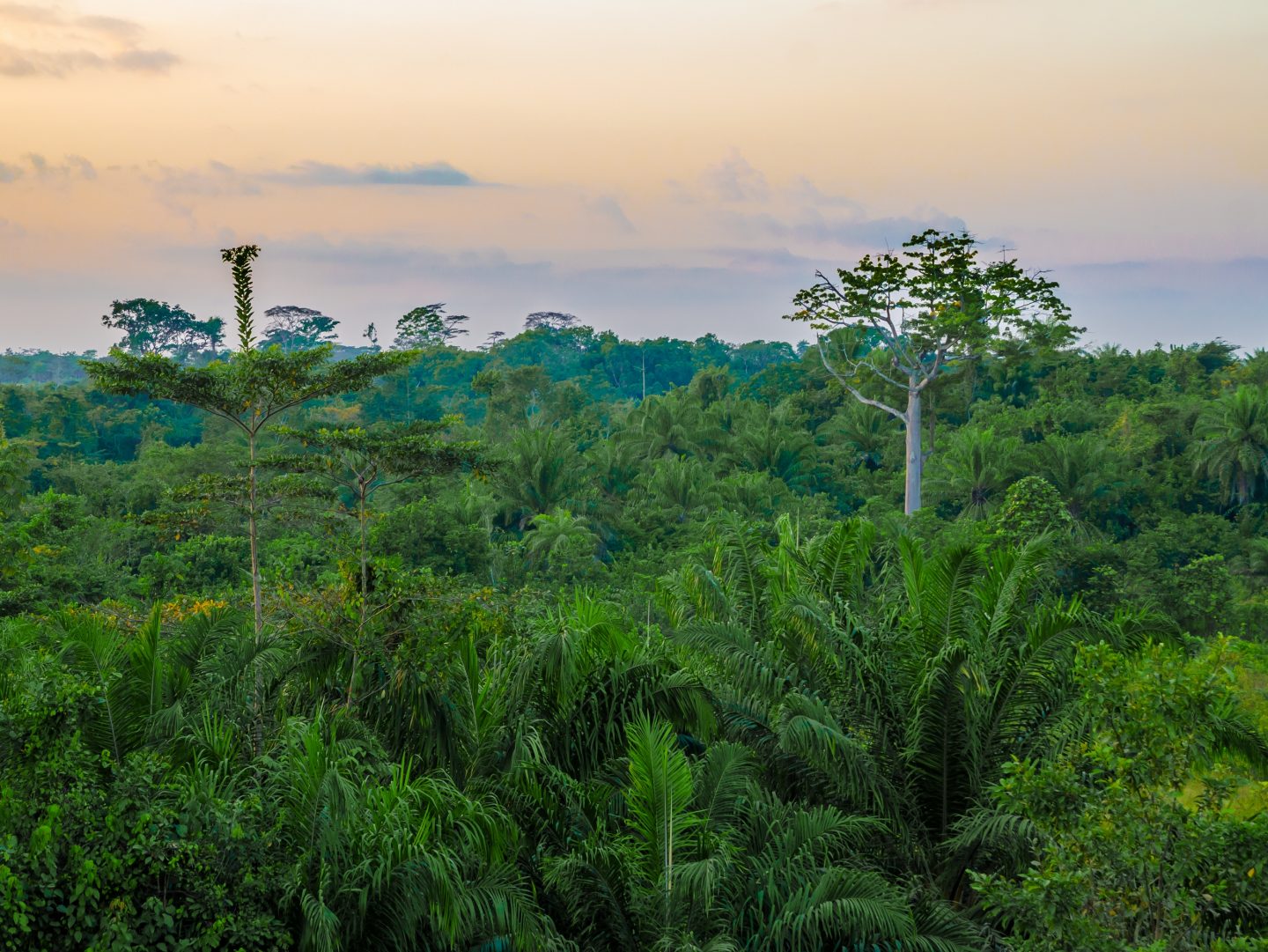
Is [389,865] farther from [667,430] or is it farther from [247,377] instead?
[667,430]

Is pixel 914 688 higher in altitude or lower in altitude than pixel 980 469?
higher

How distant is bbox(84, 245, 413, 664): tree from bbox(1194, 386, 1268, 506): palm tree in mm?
28379

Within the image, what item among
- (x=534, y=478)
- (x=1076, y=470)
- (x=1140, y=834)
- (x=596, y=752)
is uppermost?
(x=1140, y=834)

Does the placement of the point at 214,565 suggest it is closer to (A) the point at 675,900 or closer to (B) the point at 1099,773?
(A) the point at 675,900

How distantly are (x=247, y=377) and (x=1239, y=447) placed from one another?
30.0m

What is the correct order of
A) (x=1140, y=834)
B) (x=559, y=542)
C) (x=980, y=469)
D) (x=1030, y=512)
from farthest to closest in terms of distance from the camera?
(x=980, y=469) → (x=559, y=542) → (x=1030, y=512) → (x=1140, y=834)

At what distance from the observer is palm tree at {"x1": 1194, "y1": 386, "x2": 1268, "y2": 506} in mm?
32344

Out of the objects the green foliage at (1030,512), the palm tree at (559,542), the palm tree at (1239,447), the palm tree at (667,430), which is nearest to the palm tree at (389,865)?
the green foliage at (1030,512)

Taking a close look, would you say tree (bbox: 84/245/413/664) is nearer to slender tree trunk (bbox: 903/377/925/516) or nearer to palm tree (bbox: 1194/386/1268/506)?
slender tree trunk (bbox: 903/377/925/516)

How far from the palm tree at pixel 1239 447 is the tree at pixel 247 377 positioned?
2838cm

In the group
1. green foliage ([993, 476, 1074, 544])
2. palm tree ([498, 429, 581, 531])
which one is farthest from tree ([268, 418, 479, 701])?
palm tree ([498, 429, 581, 531])

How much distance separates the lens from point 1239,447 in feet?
106

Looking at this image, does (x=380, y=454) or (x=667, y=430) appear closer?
(x=380, y=454)

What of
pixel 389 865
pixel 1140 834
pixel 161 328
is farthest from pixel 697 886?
pixel 161 328
